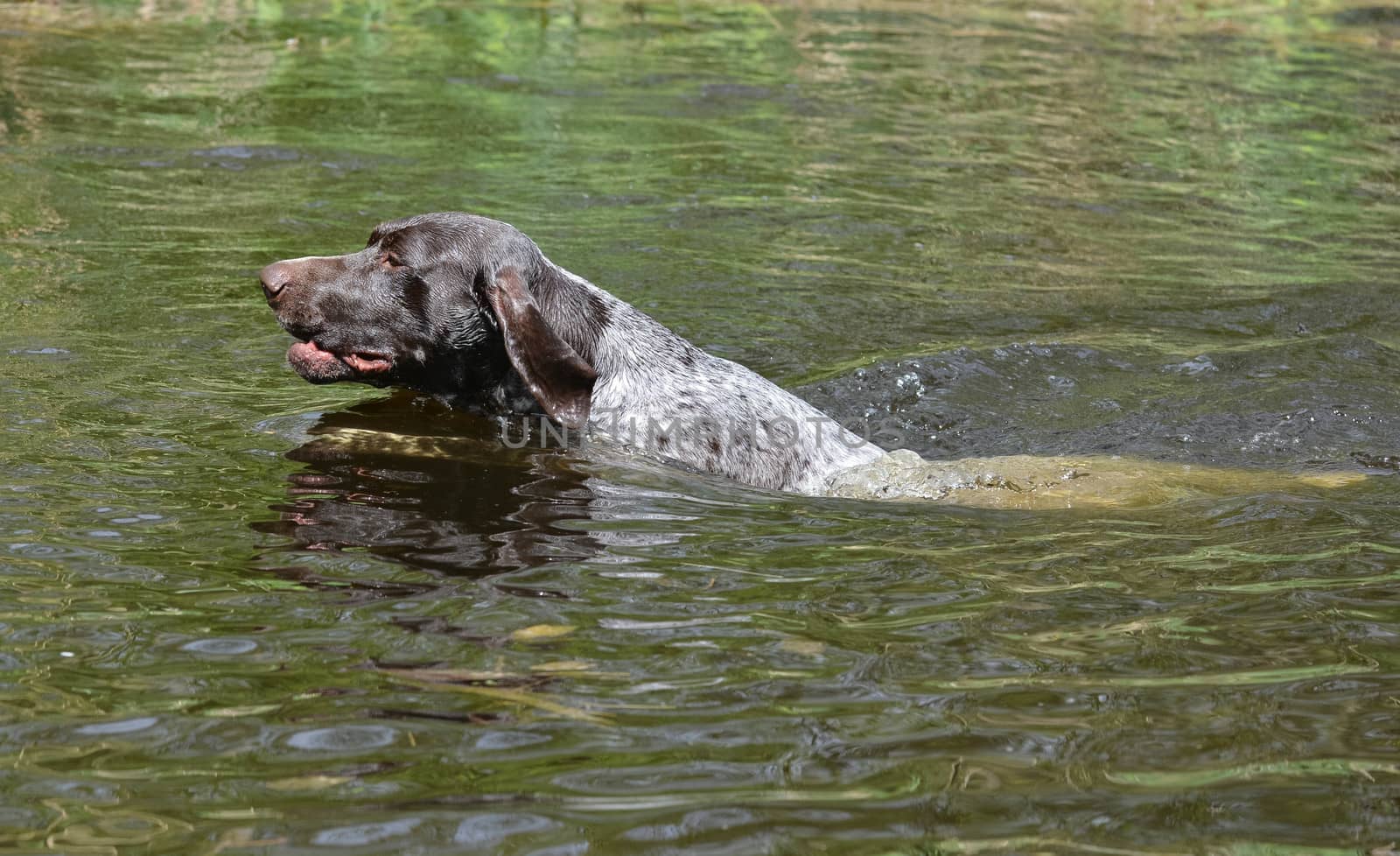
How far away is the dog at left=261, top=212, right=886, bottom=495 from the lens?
6461mm

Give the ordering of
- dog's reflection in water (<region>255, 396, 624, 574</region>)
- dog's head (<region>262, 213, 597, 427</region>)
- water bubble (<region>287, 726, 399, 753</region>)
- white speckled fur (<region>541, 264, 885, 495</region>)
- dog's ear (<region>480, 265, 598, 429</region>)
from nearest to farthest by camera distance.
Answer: water bubble (<region>287, 726, 399, 753</region>), dog's reflection in water (<region>255, 396, 624, 574</region>), dog's ear (<region>480, 265, 598, 429</region>), dog's head (<region>262, 213, 597, 427</region>), white speckled fur (<region>541, 264, 885, 495</region>)

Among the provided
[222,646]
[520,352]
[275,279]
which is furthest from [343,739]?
[275,279]

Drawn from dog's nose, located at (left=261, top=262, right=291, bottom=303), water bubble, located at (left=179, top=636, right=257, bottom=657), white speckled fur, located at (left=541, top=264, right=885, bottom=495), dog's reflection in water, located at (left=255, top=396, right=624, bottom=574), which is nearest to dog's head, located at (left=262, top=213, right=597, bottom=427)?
dog's nose, located at (left=261, top=262, right=291, bottom=303)

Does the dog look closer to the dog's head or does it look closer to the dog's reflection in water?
the dog's head

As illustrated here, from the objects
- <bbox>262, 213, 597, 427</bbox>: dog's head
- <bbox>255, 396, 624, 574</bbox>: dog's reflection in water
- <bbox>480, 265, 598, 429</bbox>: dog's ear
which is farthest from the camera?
<bbox>262, 213, 597, 427</bbox>: dog's head

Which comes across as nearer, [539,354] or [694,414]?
[539,354]

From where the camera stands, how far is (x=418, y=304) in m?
6.47

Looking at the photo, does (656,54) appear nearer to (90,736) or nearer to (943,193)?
(943,193)

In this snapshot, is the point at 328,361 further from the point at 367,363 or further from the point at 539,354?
the point at 539,354

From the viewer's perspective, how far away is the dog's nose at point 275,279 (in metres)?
6.46

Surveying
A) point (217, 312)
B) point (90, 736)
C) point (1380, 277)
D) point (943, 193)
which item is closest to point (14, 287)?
point (217, 312)

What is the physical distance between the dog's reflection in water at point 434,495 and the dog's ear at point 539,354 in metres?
0.24

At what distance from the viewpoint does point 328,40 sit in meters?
17.3

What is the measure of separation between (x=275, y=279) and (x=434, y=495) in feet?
4.50
